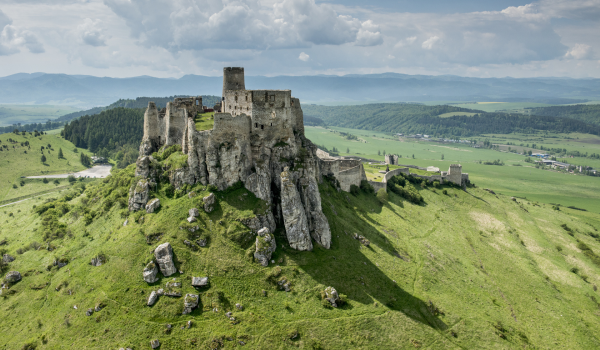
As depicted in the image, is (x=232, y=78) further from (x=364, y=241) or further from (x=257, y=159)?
(x=364, y=241)

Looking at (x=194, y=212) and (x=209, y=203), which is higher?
(x=209, y=203)

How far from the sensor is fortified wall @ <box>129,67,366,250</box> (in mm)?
49406

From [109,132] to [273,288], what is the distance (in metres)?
166

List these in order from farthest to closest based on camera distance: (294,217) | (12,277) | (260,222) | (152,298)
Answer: (294,217) → (260,222) → (12,277) → (152,298)

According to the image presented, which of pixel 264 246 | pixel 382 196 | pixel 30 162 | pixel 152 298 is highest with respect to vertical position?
pixel 264 246

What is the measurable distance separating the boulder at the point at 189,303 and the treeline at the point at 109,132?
141 meters

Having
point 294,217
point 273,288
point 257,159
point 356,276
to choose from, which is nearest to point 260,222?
point 294,217

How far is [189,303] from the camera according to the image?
3916 cm

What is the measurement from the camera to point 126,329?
37.3m

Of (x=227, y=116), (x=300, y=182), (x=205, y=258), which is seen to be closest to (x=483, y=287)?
(x=300, y=182)

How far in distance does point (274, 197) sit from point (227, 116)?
13.1 m

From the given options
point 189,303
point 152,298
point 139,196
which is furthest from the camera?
point 139,196

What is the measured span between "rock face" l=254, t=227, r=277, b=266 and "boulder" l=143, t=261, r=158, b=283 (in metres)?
11.5

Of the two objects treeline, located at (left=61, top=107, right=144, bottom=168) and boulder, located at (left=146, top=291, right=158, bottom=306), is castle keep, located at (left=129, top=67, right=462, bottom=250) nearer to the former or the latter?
boulder, located at (left=146, top=291, right=158, bottom=306)
